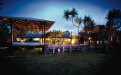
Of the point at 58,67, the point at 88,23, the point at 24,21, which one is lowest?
the point at 58,67

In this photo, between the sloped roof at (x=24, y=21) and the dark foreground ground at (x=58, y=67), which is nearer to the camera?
the dark foreground ground at (x=58, y=67)

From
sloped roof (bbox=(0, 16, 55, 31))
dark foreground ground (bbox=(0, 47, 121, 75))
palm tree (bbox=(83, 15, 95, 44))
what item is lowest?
dark foreground ground (bbox=(0, 47, 121, 75))

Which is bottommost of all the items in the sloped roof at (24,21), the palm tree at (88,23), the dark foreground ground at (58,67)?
the dark foreground ground at (58,67)

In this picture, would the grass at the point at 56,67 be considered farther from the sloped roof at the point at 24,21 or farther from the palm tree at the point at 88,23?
the palm tree at the point at 88,23

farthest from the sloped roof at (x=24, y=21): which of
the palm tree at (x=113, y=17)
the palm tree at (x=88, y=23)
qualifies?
the palm tree at (x=88, y=23)

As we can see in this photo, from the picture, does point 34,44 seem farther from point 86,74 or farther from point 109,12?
point 109,12

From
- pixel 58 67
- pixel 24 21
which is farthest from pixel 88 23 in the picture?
pixel 58 67

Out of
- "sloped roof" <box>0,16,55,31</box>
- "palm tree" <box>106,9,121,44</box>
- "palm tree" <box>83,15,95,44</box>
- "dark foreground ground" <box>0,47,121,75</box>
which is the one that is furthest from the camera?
"palm tree" <box>83,15,95,44</box>

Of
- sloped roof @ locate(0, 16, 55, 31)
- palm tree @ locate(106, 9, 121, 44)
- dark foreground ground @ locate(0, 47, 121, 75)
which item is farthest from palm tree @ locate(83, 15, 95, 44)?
dark foreground ground @ locate(0, 47, 121, 75)

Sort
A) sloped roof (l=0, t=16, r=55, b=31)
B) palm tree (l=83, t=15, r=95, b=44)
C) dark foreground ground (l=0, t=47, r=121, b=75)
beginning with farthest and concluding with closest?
palm tree (l=83, t=15, r=95, b=44)
sloped roof (l=0, t=16, r=55, b=31)
dark foreground ground (l=0, t=47, r=121, b=75)

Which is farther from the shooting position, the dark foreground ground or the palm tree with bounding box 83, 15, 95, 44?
the palm tree with bounding box 83, 15, 95, 44

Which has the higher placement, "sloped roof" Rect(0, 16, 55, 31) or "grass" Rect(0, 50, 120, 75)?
"sloped roof" Rect(0, 16, 55, 31)

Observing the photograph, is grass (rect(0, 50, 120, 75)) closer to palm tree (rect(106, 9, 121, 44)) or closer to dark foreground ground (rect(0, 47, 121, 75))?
dark foreground ground (rect(0, 47, 121, 75))

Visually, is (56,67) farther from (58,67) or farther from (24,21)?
(24,21)
